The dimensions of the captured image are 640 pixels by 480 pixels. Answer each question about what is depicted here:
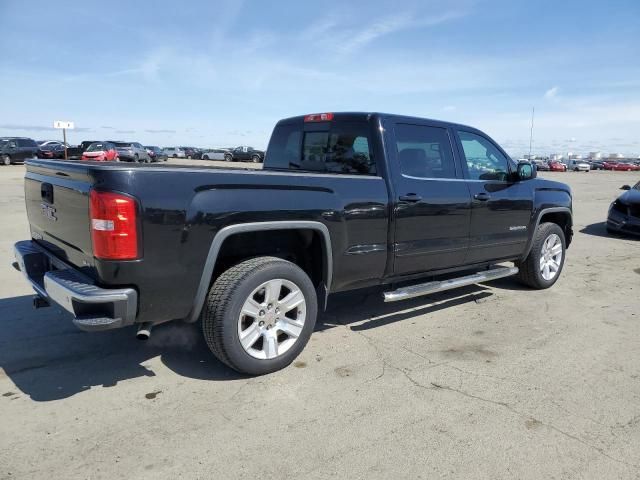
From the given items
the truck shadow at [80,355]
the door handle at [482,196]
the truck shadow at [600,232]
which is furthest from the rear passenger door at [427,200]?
the truck shadow at [600,232]

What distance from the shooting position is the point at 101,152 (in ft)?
95.2

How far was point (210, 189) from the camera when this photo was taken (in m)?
3.13

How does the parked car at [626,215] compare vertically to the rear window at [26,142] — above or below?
below

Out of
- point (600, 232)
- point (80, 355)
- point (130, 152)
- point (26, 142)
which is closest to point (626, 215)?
point (600, 232)

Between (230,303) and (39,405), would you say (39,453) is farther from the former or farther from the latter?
(230,303)

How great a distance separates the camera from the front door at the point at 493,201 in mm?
4969

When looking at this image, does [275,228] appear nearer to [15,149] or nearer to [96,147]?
[96,147]

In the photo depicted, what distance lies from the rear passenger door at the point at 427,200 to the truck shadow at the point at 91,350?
722 mm

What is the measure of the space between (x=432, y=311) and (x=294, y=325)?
6.58 ft

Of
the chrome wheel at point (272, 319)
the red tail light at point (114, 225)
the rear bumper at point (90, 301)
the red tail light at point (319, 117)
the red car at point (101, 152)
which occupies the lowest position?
the chrome wheel at point (272, 319)

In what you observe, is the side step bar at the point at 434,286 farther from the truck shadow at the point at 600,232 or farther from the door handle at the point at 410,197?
the truck shadow at the point at 600,232

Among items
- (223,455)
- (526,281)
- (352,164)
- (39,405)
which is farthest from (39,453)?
(526,281)

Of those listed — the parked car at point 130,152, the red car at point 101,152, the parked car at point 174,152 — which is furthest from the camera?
the parked car at point 174,152

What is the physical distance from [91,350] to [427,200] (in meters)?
3.02
